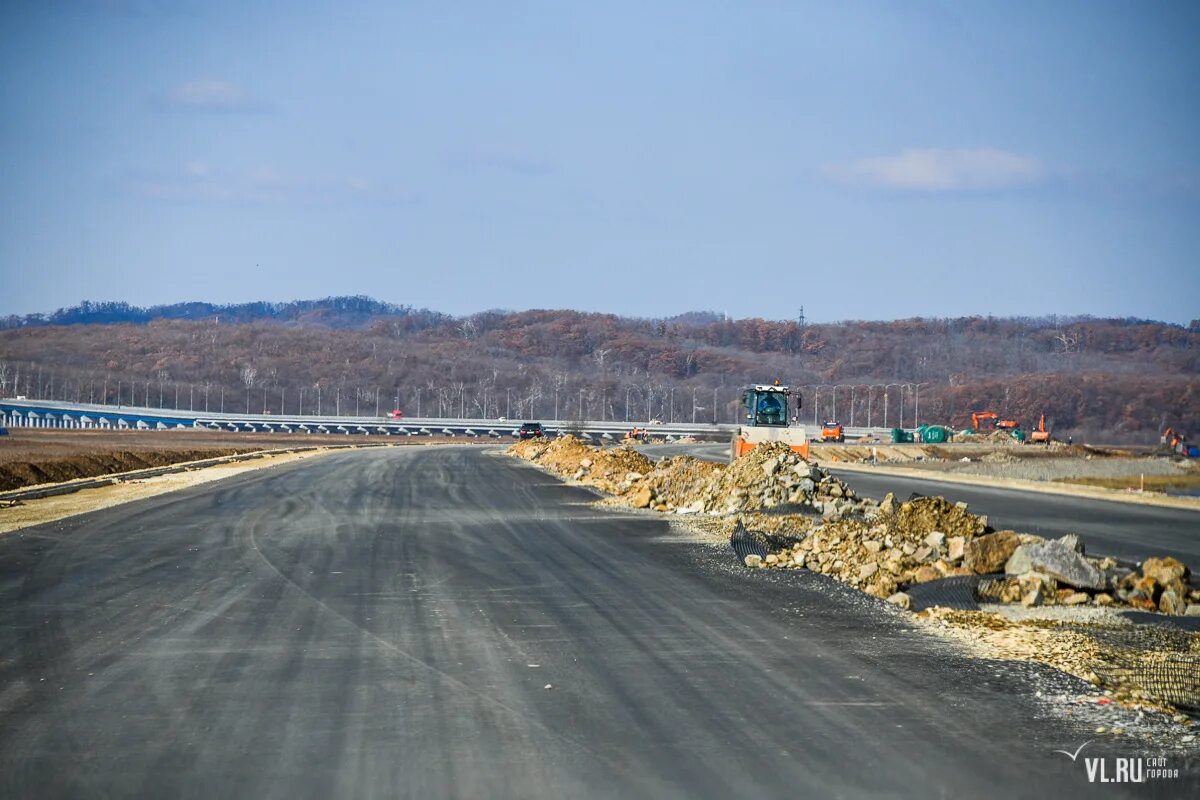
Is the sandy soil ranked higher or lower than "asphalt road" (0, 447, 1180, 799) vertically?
lower

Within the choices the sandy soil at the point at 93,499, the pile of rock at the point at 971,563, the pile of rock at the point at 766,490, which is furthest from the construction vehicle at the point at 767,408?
the pile of rock at the point at 971,563

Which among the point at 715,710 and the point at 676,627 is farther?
the point at 676,627

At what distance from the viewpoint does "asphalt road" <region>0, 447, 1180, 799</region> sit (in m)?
7.62

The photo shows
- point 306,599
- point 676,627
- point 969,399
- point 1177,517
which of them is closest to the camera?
point 676,627

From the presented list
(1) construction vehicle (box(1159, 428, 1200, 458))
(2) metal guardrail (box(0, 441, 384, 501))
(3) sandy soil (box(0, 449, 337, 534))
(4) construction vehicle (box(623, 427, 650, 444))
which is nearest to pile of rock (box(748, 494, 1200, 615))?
(3) sandy soil (box(0, 449, 337, 534))

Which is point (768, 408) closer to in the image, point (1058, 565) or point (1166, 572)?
point (1058, 565)

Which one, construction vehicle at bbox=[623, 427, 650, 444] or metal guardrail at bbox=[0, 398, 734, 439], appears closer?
construction vehicle at bbox=[623, 427, 650, 444]

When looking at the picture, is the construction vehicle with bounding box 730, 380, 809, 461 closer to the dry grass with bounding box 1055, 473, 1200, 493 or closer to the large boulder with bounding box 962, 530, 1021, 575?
the dry grass with bounding box 1055, 473, 1200, 493

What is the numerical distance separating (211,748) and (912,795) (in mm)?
4652

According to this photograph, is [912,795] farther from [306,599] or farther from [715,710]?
[306,599]

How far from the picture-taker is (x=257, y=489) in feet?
127

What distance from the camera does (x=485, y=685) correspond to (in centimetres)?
1019

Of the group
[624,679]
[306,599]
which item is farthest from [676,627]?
[306,599]

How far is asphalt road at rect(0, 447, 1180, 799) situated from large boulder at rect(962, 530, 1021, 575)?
206cm
